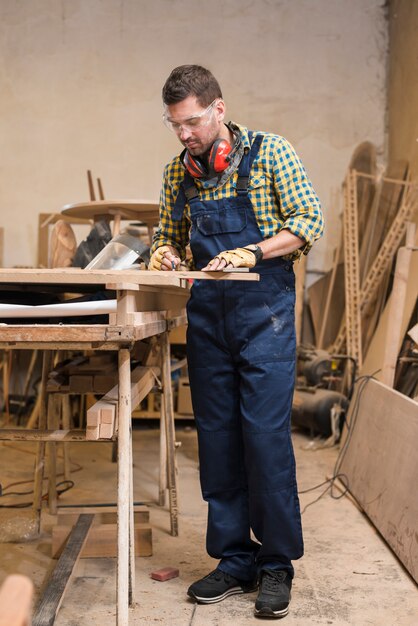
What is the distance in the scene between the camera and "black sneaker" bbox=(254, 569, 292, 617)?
2.51m

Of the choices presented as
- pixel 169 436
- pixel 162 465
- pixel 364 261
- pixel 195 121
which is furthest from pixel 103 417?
pixel 364 261

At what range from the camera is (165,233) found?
2812 millimetres

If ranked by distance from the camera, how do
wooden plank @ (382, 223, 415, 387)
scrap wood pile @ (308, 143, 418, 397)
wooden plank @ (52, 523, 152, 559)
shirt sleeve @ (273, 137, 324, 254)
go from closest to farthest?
shirt sleeve @ (273, 137, 324, 254)
wooden plank @ (52, 523, 152, 559)
wooden plank @ (382, 223, 415, 387)
scrap wood pile @ (308, 143, 418, 397)

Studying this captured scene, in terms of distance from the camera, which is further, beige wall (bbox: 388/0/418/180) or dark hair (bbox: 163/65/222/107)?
beige wall (bbox: 388/0/418/180)

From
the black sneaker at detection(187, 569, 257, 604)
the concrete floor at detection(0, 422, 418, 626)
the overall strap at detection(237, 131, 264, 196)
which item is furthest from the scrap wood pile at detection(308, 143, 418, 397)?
the overall strap at detection(237, 131, 264, 196)

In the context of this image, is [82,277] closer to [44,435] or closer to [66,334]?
[66,334]

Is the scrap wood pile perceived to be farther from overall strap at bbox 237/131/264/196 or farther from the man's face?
the man's face

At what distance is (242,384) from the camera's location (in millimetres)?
2582

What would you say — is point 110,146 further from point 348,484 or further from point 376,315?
point 348,484

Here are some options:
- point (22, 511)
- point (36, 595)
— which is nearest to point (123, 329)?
point (36, 595)

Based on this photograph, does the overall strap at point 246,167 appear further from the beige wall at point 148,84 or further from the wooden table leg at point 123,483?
the beige wall at point 148,84

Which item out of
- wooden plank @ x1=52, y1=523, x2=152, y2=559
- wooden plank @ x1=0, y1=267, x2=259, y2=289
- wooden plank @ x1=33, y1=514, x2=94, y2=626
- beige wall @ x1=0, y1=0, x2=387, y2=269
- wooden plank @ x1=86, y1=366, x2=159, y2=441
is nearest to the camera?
wooden plank @ x1=0, y1=267, x2=259, y2=289

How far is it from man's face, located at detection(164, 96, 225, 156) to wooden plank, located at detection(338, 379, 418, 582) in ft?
5.07

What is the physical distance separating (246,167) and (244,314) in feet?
1.62
